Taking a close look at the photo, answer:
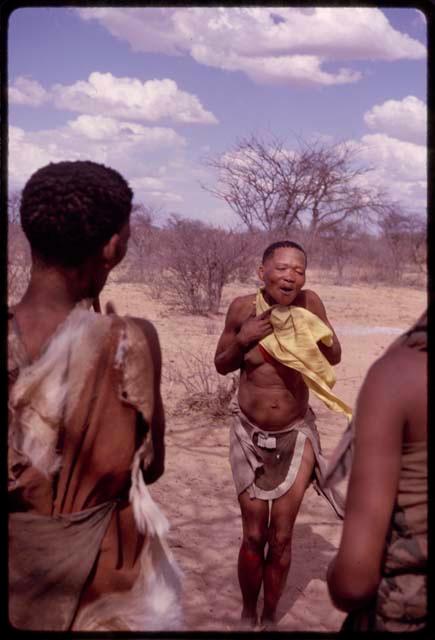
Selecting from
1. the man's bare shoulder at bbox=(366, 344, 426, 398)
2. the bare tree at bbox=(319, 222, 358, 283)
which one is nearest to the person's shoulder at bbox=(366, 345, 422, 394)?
the man's bare shoulder at bbox=(366, 344, 426, 398)

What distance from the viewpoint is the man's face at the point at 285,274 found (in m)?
3.12

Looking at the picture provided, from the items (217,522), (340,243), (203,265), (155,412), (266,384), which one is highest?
(340,243)

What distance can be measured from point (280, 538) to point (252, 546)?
0.13 m

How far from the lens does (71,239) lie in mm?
1612

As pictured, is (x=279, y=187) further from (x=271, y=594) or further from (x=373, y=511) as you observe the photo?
(x=373, y=511)

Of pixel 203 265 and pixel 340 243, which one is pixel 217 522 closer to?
pixel 203 265

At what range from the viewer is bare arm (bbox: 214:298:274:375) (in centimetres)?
315

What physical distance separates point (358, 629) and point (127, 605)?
1.79 feet

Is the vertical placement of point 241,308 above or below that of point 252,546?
above

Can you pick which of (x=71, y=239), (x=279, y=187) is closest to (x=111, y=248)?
(x=71, y=239)

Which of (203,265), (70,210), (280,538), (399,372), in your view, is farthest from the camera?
(203,265)

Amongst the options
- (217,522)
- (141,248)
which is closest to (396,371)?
(217,522)

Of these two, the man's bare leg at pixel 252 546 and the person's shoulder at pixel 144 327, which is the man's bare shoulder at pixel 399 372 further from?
the man's bare leg at pixel 252 546

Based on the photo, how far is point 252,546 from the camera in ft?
10.1
